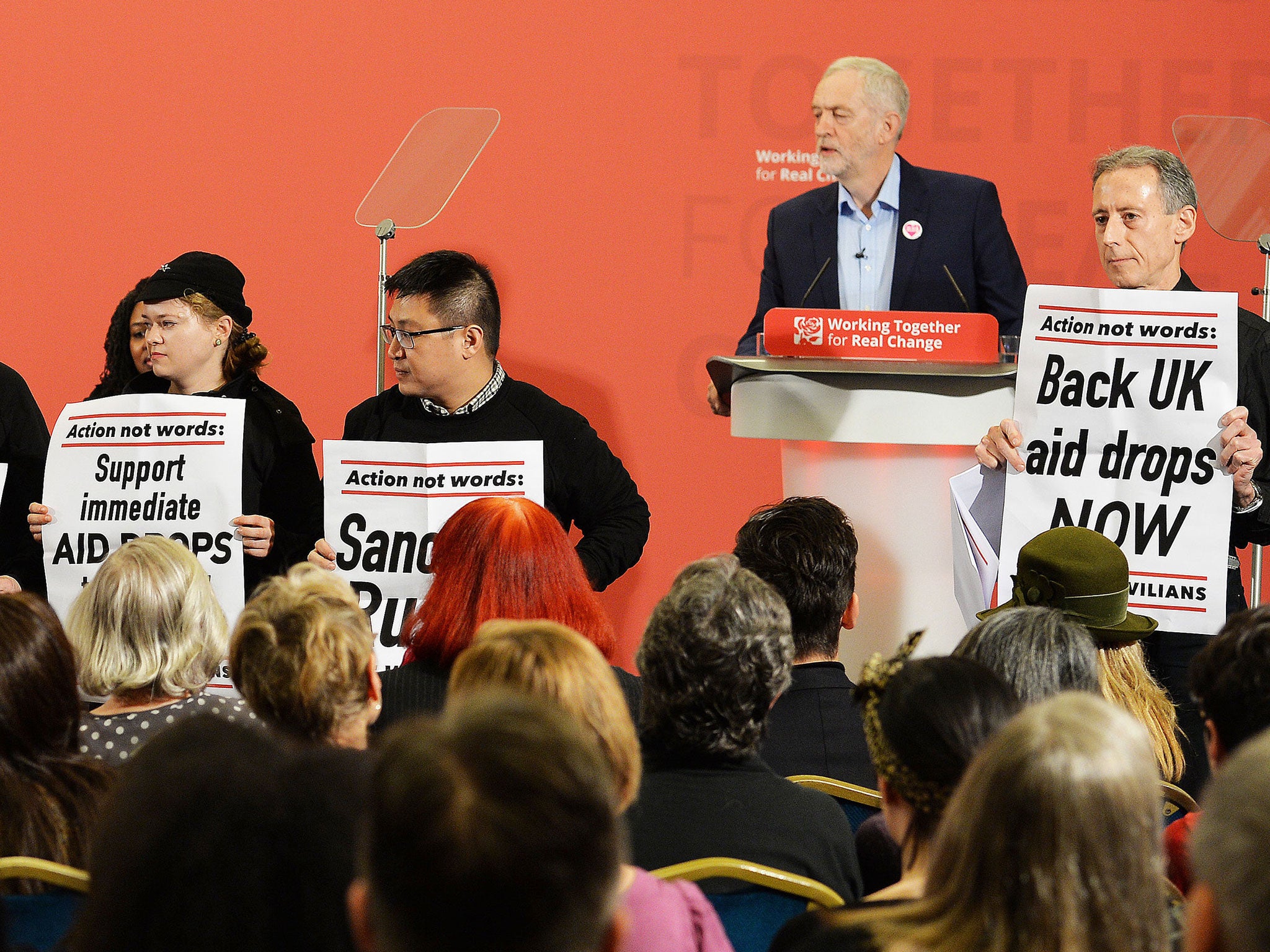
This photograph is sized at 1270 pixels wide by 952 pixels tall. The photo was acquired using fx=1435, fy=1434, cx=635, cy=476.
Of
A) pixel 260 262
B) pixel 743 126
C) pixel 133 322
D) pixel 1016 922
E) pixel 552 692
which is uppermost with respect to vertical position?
pixel 743 126

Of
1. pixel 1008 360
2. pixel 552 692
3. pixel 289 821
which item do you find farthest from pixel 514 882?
pixel 1008 360

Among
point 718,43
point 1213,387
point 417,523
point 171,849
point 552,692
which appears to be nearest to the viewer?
point 171,849

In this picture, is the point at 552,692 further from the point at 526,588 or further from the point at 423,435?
the point at 423,435

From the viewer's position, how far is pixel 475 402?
11.8 ft

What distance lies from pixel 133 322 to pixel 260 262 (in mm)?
1042

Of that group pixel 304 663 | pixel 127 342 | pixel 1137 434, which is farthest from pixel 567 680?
pixel 127 342

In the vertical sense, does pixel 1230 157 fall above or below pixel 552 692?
above

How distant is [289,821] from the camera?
109 cm

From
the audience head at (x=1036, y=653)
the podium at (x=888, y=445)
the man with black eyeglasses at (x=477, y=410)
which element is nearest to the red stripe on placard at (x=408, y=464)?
the man with black eyeglasses at (x=477, y=410)

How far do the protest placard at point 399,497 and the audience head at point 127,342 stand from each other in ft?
4.17

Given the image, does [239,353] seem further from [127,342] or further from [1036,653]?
[1036,653]

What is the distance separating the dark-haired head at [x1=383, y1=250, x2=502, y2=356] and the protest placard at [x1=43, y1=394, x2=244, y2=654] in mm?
534

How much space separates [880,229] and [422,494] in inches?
62.9

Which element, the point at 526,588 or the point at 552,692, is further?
the point at 526,588
